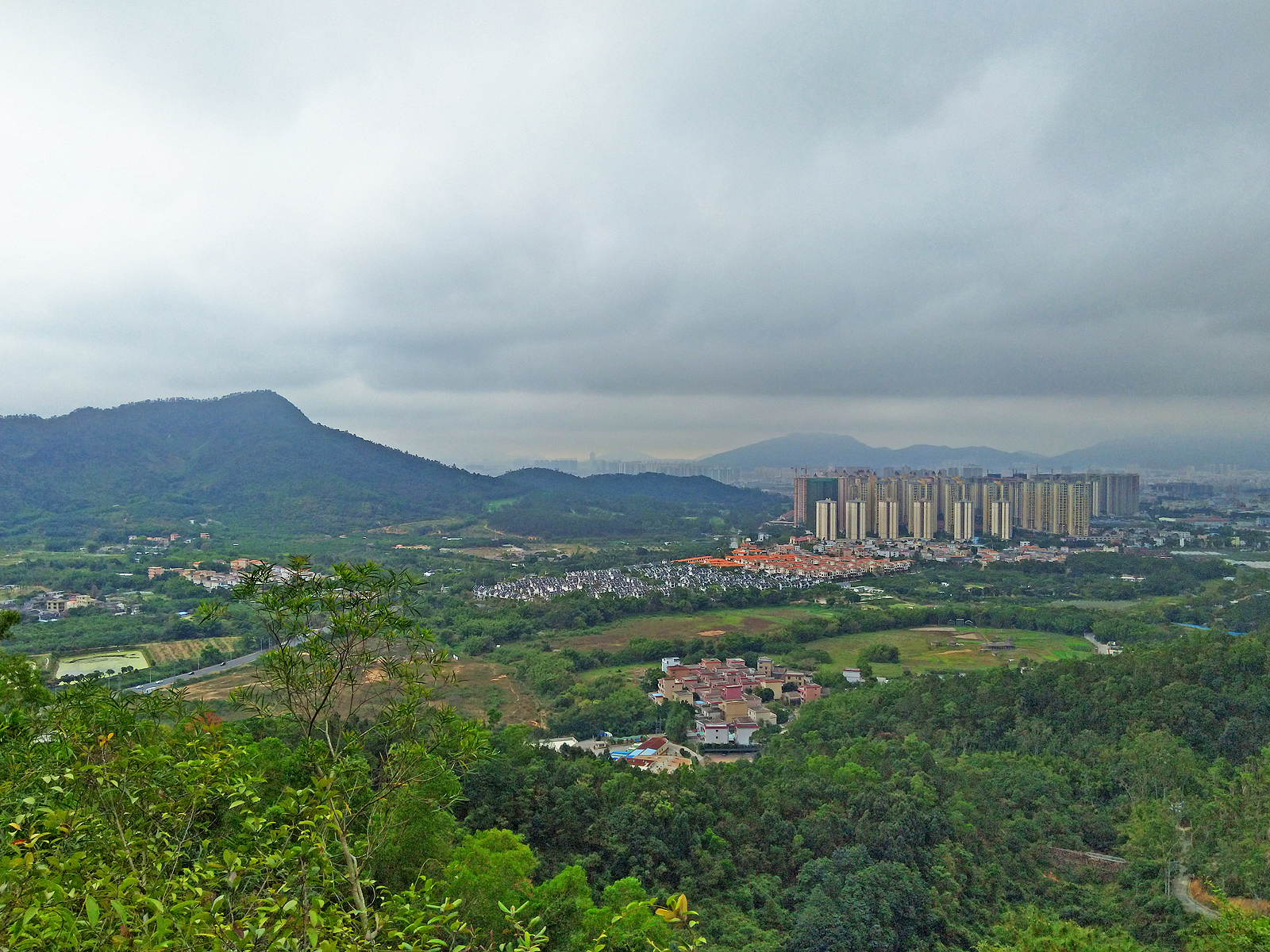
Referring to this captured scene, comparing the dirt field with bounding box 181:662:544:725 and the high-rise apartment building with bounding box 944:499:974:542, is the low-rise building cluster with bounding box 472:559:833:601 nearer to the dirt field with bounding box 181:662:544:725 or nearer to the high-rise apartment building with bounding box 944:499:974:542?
the dirt field with bounding box 181:662:544:725

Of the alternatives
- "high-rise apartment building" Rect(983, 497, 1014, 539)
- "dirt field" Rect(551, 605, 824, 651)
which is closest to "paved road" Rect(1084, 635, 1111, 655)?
"dirt field" Rect(551, 605, 824, 651)

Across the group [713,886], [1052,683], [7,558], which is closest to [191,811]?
[713,886]

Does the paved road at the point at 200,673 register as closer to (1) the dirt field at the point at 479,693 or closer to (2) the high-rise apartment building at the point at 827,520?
(1) the dirt field at the point at 479,693

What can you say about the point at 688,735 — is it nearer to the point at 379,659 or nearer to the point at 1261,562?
the point at 379,659

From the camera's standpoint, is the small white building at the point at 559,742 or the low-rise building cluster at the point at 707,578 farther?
the low-rise building cluster at the point at 707,578

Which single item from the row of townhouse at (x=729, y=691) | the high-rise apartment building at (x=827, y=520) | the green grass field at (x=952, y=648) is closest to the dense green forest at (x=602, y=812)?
the row of townhouse at (x=729, y=691)

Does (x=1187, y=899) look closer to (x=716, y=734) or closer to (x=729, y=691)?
(x=716, y=734)
